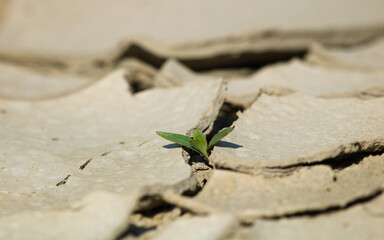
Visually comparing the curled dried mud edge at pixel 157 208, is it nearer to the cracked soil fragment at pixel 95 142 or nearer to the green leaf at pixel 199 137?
the cracked soil fragment at pixel 95 142

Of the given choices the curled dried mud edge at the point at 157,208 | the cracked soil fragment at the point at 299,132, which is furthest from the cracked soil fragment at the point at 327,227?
the cracked soil fragment at the point at 299,132

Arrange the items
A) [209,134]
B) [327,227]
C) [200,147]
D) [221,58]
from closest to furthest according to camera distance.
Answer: [327,227] → [200,147] → [209,134] → [221,58]

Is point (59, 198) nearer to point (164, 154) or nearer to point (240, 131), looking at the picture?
point (164, 154)

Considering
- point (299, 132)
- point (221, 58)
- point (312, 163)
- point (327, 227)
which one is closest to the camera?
point (327, 227)

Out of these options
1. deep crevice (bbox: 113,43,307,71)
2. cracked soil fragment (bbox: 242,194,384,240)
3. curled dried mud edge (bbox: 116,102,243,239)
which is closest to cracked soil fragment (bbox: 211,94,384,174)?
curled dried mud edge (bbox: 116,102,243,239)

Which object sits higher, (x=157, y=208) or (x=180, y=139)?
(x=180, y=139)

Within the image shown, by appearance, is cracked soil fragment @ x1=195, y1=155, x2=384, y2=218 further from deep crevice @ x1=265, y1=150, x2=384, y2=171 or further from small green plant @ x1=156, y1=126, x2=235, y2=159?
small green plant @ x1=156, y1=126, x2=235, y2=159

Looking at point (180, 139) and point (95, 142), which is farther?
Result: point (95, 142)

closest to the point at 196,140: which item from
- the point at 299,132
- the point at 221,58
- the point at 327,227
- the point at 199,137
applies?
the point at 199,137

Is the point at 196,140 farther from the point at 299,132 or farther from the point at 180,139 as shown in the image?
the point at 299,132
